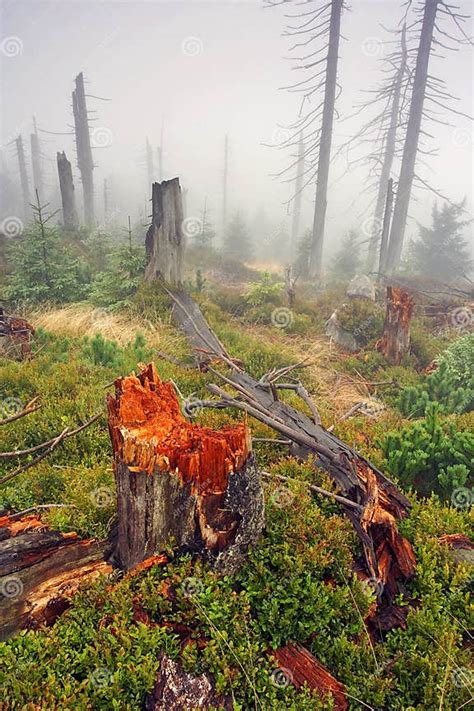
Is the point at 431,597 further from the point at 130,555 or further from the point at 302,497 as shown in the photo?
the point at 130,555

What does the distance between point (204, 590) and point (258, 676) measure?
0.48 metres

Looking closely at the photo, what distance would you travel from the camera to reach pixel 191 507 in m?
2.28

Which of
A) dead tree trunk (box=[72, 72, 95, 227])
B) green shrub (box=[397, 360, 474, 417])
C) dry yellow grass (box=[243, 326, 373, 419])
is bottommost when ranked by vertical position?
dry yellow grass (box=[243, 326, 373, 419])

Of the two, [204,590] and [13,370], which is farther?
[13,370]

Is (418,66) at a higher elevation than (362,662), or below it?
higher

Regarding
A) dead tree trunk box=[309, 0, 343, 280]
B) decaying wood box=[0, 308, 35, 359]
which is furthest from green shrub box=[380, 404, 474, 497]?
dead tree trunk box=[309, 0, 343, 280]

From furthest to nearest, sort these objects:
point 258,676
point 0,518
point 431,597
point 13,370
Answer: point 13,370, point 0,518, point 431,597, point 258,676

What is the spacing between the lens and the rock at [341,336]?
364 inches

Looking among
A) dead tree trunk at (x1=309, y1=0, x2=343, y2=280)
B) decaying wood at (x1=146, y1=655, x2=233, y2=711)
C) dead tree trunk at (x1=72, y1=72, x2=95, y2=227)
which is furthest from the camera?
dead tree trunk at (x1=72, y1=72, x2=95, y2=227)

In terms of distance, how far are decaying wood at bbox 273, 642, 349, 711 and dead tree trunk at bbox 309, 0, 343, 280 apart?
19.3m

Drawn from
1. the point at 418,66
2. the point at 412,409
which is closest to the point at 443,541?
the point at 412,409

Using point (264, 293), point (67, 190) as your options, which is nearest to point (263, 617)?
point (264, 293)

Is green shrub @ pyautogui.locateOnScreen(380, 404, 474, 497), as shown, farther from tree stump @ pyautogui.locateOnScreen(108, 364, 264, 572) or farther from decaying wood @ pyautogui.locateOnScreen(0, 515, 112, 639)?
decaying wood @ pyautogui.locateOnScreen(0, 515, 112, 639)

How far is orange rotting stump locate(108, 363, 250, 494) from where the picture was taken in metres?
2.20
